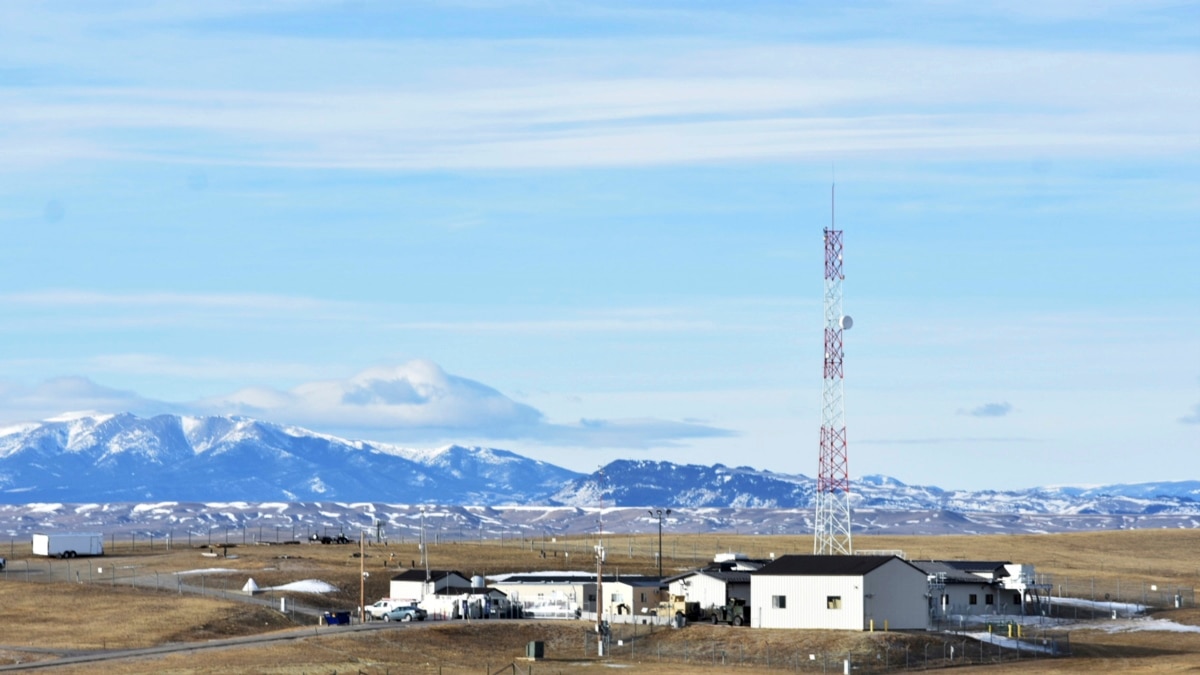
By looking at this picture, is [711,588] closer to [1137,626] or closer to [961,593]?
[961,593]

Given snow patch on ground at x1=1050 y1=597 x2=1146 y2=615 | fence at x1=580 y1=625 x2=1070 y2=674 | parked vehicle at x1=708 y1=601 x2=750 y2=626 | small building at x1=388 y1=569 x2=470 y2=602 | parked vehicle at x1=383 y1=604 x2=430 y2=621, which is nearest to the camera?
fence at x1=580 y1=625 x2=1070 y2=674

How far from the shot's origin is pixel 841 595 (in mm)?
135000

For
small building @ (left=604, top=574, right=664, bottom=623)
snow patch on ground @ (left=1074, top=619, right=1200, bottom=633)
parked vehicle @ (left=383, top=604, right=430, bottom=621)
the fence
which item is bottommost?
the fence

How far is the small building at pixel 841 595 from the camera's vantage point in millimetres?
134750

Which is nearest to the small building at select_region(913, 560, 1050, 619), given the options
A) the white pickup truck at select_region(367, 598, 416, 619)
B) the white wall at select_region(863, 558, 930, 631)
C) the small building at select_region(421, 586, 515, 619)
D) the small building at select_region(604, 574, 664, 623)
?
the white wall at select_region(863, 558, 930, 631)

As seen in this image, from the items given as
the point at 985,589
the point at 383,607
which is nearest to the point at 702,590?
the point at 383,607

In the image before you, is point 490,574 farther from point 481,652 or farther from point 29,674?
point 29,674

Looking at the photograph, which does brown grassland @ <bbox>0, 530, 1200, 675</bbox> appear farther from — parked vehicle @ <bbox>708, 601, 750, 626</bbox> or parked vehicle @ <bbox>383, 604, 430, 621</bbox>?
parked vehicle @ <bbox>708, 601, 750, 626</bbox>

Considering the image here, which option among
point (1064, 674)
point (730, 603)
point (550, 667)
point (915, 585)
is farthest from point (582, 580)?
Result: point (1064, 674)

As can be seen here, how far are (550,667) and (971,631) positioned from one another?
39590 mm

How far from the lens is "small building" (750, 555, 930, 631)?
134750 millimetres

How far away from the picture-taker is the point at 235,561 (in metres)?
186

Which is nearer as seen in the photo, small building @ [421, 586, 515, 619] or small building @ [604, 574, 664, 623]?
small building @ [421, 586, 515, 619]

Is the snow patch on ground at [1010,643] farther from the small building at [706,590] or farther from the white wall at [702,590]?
the white wall at [702,590]
